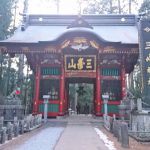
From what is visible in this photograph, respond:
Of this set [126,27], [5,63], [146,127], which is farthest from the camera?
[5,63]

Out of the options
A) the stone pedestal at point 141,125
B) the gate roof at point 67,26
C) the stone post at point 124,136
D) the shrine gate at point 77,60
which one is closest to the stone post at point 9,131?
the stone post at point 124,136

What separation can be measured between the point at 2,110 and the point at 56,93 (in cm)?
422

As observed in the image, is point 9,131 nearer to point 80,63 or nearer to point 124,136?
point 124,136

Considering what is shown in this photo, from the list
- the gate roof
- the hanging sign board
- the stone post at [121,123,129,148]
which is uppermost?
the gate roof

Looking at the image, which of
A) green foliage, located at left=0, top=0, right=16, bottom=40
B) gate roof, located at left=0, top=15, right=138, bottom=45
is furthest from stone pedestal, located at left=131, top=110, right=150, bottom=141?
green foliage, located at left=0, top=0, right=16, bottom=40

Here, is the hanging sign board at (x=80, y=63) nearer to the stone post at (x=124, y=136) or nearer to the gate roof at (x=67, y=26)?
the gate roof at (x=67, y=26)

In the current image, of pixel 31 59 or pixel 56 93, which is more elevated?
pixel 31 59

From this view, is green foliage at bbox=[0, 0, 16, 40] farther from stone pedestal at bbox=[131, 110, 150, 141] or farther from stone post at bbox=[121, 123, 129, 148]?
stone post at bbox=[121, 123, 129, 148]

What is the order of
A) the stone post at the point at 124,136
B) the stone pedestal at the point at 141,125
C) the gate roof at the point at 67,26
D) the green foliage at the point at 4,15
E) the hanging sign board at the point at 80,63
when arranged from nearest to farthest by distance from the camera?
the stone post at the point at 124,136 < the stone pedestal at the point at 141,125 < the hanging sign board at the point at 80,63 < the gate roof at the point at 67,26 < the green foliage at the point at 4,15

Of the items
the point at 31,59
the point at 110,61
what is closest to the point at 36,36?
the point at 31,59

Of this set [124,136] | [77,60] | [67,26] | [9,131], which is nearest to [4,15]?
[67,26]

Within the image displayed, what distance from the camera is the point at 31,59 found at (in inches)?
837

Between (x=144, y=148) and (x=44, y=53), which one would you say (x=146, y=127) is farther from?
(x=44, y=53)

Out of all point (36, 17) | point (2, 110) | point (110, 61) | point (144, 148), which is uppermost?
point (36, 17)
